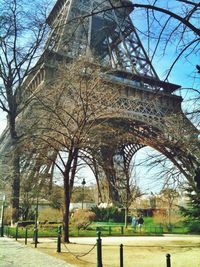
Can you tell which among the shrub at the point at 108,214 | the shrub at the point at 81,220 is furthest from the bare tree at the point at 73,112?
the shrub at the point at 108,214

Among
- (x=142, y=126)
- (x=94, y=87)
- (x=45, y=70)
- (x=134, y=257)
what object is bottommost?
(x=134, y=257)

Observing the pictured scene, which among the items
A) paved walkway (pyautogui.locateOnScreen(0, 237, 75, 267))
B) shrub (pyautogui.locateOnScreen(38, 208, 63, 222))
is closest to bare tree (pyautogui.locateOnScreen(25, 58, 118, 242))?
paved walkway (pyautogui.locateOnScreen(0, 237, 75, 267))

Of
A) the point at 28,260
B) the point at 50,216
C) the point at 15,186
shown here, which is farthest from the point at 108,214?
the point at 28,260

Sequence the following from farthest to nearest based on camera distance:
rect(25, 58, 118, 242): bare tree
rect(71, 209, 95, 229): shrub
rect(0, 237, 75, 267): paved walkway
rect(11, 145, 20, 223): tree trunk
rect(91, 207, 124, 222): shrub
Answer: rect(91, 207, 124, 222): shrub → rect(71, 209, 95, 229): shrub → rect(11, 145, 20, 223): tree trunk → rect(25, 58, 118, 242): bare tree → rect(0, 237, 75, 267): paved walkway

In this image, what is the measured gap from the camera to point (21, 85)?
2594cm

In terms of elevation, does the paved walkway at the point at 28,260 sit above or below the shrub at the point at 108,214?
below

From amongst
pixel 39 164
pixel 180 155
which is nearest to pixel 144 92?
pixel 180 155

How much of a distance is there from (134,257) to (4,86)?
652 inches

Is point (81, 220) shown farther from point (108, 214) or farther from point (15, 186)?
point (108, 214)

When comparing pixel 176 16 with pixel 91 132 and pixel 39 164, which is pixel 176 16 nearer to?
pixel 91 132

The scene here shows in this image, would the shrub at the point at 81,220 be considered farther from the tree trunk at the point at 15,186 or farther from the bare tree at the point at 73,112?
the bare tree at the point at 73,112

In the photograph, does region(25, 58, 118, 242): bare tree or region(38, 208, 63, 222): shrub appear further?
region(38, 208, 63, 222): shrub

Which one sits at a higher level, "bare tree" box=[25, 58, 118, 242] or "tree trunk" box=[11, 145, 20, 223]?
"bare tree" box=[25, 58, 118, 242]

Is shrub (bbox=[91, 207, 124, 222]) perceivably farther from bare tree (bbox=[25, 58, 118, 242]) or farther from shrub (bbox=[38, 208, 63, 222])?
bare tree (bbox=[25, 58, 118, 242])
